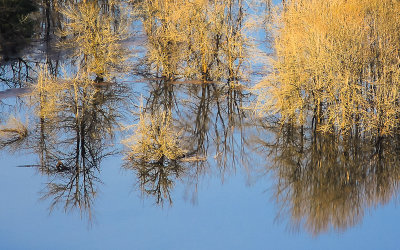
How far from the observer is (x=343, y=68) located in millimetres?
15820

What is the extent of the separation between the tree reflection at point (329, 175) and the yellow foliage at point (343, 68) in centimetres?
61

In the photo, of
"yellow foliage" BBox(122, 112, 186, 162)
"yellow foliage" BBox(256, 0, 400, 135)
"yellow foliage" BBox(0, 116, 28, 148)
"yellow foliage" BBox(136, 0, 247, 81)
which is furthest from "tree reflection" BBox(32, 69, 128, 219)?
"yellow foliage" BBox(256, 0, 400, 135)

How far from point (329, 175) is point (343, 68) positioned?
10.6ft

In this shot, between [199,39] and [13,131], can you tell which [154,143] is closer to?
[13,131]

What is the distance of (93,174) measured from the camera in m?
14.2

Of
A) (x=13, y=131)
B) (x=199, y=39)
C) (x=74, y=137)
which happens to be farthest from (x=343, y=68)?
(x=13, y=131)

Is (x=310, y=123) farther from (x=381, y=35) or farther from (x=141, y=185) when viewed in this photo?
(x=141, y=185)

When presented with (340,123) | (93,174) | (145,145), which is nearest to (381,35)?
(340,123)

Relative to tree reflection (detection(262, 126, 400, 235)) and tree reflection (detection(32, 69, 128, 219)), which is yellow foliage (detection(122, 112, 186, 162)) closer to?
tree reflection (detection(32, 69, 128, 219))

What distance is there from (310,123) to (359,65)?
2.27m

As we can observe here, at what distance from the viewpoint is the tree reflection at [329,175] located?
39.8 feet

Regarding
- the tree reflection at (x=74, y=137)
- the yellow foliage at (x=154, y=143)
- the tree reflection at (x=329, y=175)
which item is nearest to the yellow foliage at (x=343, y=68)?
the tree reflection at (x=329, y=175)

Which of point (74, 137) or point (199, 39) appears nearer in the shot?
point (74, 137)

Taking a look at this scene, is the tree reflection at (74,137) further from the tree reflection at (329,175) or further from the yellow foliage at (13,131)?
the tree reflection at (329,175)
